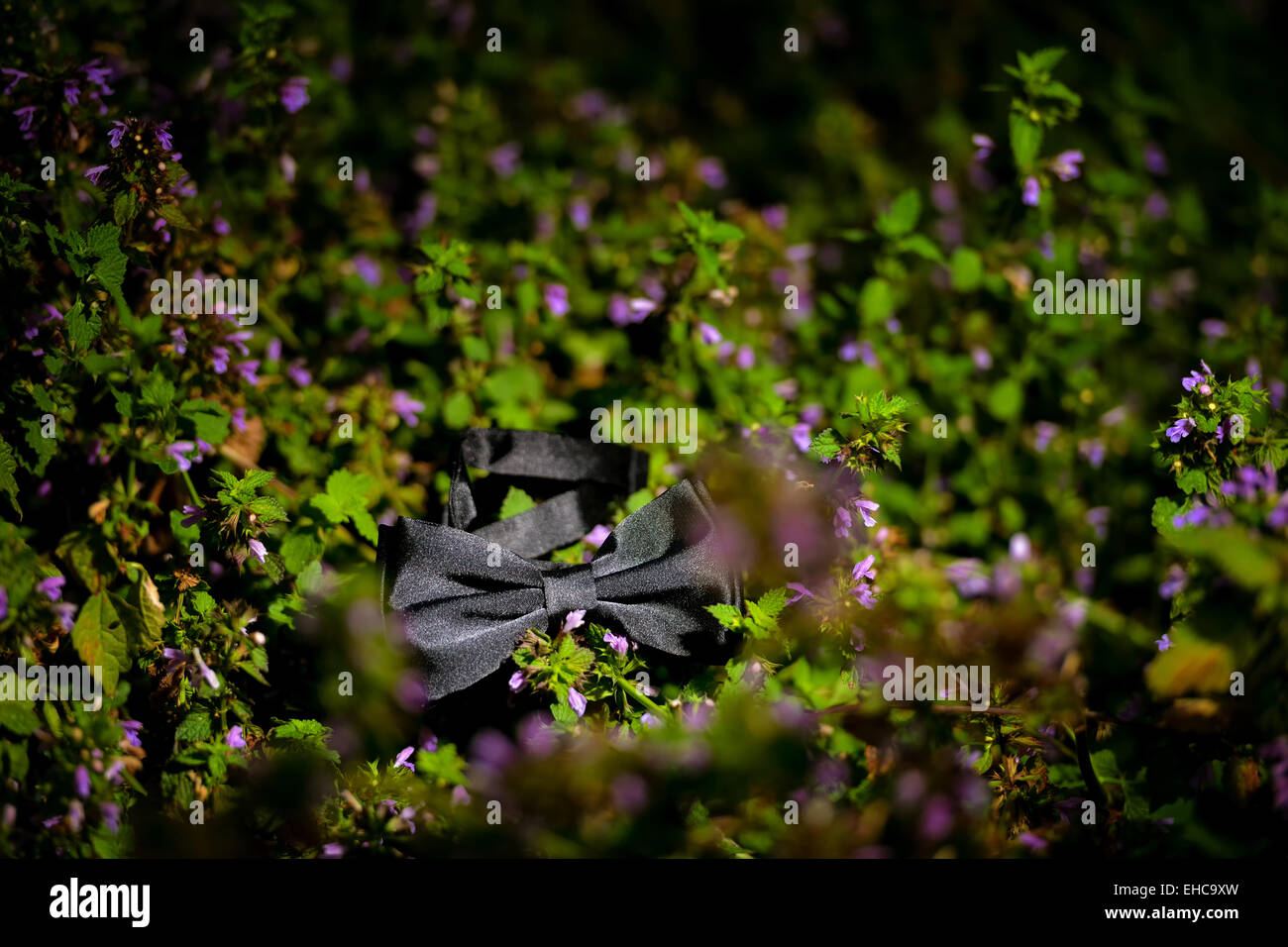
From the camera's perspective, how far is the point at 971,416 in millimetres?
2479

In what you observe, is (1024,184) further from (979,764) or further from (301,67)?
(301,67)

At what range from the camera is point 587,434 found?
223 cm

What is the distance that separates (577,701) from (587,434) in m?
0.87

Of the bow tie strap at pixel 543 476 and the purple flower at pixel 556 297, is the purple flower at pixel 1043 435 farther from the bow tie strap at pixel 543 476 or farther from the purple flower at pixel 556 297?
the purple flower at pixel 556 297

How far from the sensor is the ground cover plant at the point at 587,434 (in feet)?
5.03

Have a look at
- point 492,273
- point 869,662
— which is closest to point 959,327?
point 869,662

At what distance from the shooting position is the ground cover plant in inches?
60.3

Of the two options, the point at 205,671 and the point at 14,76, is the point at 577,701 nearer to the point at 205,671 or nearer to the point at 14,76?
the point at 205,671

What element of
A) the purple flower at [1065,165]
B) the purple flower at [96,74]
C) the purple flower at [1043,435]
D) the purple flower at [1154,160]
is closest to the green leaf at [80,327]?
the purple flower at [96,74]

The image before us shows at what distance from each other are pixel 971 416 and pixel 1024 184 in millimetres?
677

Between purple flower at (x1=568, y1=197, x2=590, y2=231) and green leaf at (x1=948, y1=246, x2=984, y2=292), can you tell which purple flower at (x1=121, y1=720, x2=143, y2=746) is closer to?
purple flower at (x1=568, y1=197, x2=590, y2=231)

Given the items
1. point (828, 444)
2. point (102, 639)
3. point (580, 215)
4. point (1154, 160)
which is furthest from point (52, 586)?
point (1154, 160)

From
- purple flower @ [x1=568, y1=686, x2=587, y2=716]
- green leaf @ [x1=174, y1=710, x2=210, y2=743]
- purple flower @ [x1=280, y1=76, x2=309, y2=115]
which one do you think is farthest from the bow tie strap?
purple flower @ [x1=280, y1=76, x2=309, y2=115]
